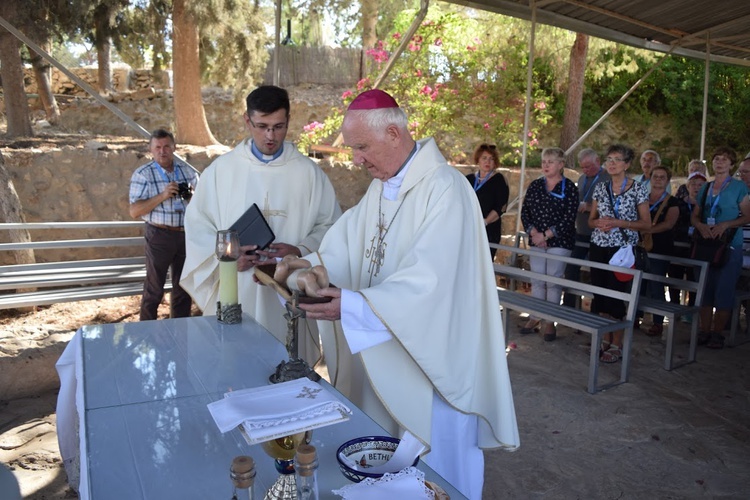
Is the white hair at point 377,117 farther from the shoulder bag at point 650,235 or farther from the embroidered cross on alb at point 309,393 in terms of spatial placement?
the shoulder bag at point 650,235

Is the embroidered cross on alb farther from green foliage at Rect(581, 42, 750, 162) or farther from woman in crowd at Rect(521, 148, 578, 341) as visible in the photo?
green foliage at Rect(581, 42, 750, 162)

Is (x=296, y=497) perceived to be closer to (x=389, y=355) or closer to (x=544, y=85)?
(x=389, y=355)

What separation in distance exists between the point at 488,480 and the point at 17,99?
29.2 feet

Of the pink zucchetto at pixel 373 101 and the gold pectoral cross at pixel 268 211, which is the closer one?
the pink zucchetto at pixel 373 101

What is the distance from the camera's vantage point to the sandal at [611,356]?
216 inches

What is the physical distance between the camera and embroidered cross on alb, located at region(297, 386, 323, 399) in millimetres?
1674

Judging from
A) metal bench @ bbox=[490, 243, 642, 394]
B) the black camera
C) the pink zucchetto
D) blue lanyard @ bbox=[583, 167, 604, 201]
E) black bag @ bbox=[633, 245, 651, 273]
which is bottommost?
metal bench @ bbox=[490, 243, 642, 394]

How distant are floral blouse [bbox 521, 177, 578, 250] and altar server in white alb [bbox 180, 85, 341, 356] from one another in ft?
9.14

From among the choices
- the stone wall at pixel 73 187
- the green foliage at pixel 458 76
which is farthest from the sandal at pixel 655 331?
the stone wall at pixel 73 187

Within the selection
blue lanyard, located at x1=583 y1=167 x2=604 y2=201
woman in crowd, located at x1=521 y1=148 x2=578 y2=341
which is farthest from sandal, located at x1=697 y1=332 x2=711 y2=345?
blue lanyard, located at x1=583 y1=167 x2=604 y2=201

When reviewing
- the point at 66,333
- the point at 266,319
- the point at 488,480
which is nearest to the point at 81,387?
the point at 266,319

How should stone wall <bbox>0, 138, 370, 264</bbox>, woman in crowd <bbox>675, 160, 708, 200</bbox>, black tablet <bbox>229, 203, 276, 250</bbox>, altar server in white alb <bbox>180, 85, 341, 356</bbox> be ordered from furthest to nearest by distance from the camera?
stone wall <bbox>0, 138, 370, 264</bbox>
woman in crowd <bbox>675, 160, 708, 200</bbox>
altar server in white alb <bbox>180, 85, 341, 356</bbox>
black tablet <bbox>229, 203, 276, 250</bbox>

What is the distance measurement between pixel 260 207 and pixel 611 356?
11.2 feet

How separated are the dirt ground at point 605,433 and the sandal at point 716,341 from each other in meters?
0.11
